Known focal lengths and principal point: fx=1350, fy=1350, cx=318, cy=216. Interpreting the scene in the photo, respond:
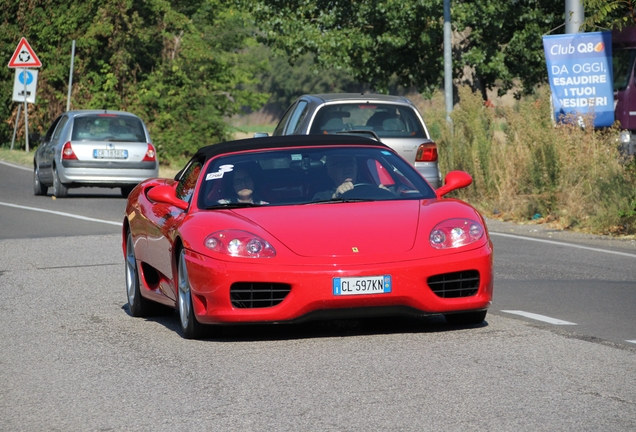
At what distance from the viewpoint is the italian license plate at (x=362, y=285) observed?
8.04m

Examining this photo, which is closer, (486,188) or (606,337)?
(606,337)

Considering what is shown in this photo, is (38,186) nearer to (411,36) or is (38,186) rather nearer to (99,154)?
(99,154)

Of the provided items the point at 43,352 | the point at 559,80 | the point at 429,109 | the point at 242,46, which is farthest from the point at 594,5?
the point at 242,46

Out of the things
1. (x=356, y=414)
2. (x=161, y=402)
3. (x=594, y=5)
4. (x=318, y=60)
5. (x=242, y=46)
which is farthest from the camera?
(x=242, y=46)

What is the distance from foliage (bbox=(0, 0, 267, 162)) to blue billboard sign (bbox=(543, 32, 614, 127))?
25.6 m

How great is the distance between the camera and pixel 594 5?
16.3 m

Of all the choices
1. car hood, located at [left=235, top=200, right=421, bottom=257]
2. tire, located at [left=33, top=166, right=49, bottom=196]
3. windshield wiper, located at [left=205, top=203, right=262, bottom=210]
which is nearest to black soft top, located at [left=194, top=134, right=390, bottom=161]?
windshield wiper, located at [left=205, top=203, right=262, bottom=210]

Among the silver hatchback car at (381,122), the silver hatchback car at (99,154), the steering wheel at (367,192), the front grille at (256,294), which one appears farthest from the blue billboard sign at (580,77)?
the front grille at (256,294)

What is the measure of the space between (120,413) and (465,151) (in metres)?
16.1

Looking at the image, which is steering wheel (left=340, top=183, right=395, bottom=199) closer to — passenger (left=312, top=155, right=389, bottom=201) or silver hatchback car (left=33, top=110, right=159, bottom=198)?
passenger (left=312, top=155, right=389, bottom=201)

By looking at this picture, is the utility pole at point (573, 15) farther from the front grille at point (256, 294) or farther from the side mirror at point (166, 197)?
the front grille at point (256, 294)

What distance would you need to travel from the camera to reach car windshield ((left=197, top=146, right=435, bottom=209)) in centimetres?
904

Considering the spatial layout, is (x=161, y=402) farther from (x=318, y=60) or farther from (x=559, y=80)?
(x=318, y=60)

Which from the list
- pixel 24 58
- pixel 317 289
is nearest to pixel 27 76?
pixel 24 58
